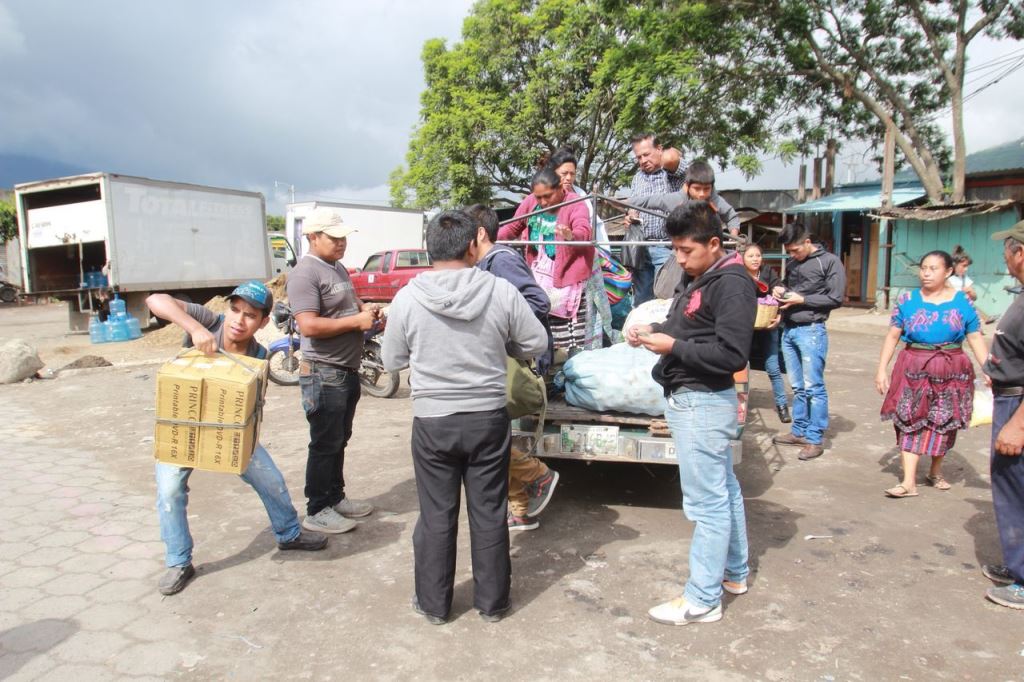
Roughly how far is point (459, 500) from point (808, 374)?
3718 millimetres

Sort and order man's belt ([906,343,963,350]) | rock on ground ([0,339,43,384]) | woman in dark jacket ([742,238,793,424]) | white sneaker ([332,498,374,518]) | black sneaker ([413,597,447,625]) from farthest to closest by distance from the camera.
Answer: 1. rock on ground ([0,339,43,384])
2. woman in dark jacket ([742,238,793,424])
3. man's belt ([906,343,963,350])
4. white sneaker ([332,498,374,518])
5. black sneaker ([413,597,447,625])

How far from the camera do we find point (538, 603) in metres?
3.26

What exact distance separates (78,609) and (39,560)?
755 mm

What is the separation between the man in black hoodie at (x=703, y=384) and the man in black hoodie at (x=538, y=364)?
730 millimetres

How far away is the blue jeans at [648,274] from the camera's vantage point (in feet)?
18.3

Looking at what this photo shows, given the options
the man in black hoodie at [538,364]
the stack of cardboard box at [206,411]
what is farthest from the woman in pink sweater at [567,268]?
the stack of cardboard box at [206,411]

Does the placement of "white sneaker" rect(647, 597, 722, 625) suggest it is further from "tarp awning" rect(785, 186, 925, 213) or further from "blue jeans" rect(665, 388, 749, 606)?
"tarp awning" rect(785, 186, 925, 213)

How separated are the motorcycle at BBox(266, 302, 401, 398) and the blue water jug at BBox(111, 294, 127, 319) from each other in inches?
249

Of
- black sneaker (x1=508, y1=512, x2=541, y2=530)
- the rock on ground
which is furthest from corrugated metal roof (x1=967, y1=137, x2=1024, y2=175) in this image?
the rock on ground

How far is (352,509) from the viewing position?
4.38 metres

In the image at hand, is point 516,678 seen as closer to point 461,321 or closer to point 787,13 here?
point 461,321

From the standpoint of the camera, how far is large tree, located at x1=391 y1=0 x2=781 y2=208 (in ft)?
56.2

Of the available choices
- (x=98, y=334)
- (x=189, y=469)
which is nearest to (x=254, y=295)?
(x=189, y=469)

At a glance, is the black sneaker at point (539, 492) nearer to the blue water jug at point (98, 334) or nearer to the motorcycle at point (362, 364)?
the motorcycle at point (362, 364)
